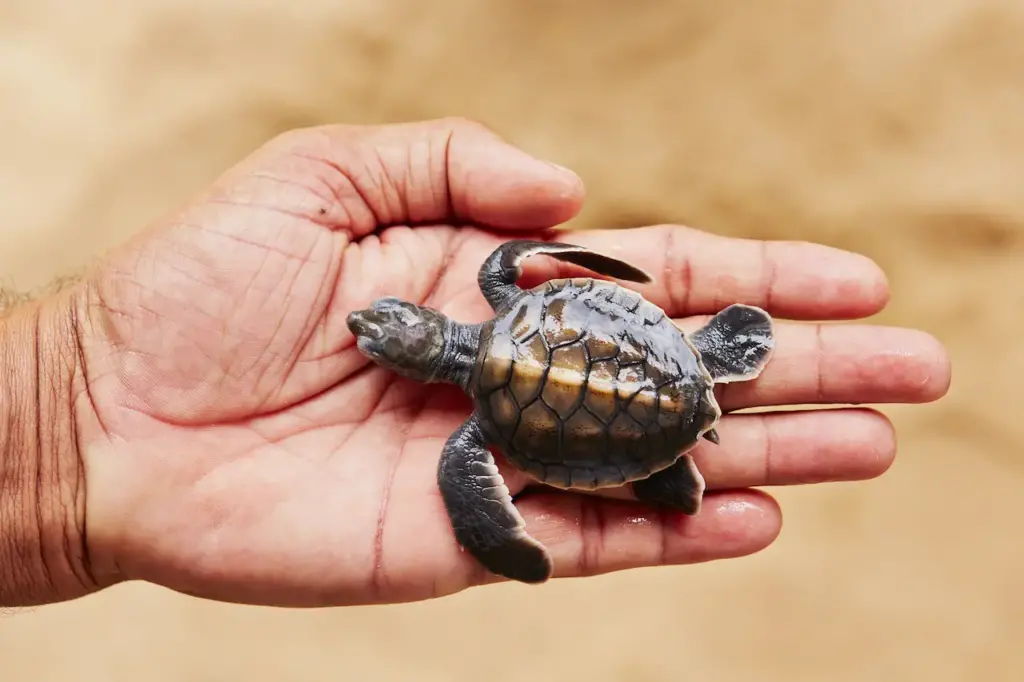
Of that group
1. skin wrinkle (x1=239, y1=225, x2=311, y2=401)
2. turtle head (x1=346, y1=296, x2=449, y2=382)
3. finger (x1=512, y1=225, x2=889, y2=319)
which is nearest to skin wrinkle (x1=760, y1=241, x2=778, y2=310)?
finger (x1=512, y1=225, x2=889, y2=319)

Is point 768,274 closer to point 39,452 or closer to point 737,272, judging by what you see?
point 737,272

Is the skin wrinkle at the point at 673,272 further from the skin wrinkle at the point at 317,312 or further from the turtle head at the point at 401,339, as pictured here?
the skin wrinkle at the point at 317,312

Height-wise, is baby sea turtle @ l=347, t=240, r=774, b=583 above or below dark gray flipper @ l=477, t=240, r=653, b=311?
below

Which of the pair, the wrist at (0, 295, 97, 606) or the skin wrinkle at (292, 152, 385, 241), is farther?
the skin wrinkle at (292, 152, 385, 241)

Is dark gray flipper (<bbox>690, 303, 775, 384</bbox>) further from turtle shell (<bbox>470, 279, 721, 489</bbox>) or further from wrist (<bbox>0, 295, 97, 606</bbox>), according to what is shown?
wrist (<bbox>0, 295, 97, 606</bbox>)

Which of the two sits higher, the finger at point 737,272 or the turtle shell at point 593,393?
the finger at point 737,272

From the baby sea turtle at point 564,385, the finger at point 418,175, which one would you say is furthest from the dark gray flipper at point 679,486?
the finger at point 418,175
